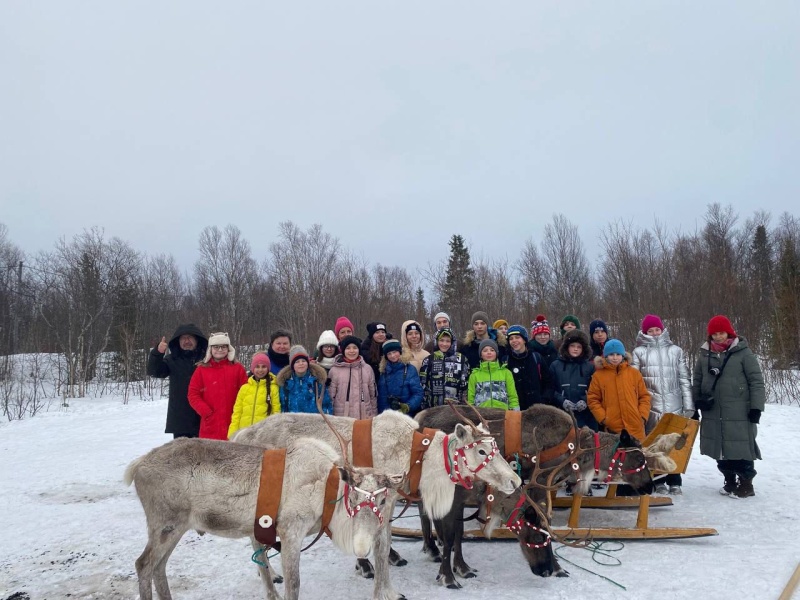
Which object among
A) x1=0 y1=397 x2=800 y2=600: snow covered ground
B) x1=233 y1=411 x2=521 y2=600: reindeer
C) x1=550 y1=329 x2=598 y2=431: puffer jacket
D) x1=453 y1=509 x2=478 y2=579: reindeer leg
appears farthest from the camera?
x1=550 y1=329 x2=598 y2=431: puffer jacket

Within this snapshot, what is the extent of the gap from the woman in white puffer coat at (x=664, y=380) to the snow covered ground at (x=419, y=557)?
99 centimetres

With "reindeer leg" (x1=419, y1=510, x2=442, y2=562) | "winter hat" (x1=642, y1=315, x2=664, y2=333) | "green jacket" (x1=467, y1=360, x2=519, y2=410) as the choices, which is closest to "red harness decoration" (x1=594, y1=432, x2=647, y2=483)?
"green jacket" (x1=467, y1=360, x2=519, y2=410)

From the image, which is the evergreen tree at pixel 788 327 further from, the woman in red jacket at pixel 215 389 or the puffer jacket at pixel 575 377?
the woman in red jacket at pixel 215 389

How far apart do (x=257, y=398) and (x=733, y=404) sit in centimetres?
560

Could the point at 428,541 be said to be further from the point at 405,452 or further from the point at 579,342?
the point at 579,342

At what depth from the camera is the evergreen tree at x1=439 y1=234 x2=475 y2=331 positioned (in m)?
25.9

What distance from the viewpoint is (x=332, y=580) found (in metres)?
4.42

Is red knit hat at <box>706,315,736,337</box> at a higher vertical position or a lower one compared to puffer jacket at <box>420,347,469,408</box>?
higher

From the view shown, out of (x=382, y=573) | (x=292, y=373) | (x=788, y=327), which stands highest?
(x=788, y=327)

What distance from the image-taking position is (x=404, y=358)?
21.1 feet

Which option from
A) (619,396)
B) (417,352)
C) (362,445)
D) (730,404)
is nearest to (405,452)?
(362,445)

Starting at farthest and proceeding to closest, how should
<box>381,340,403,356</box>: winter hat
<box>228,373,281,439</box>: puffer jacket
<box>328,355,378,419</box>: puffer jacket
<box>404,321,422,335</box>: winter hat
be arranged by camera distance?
<box>404,321,422,335</box>: winter hat
<box>381,340,403,356</box>: winter hat
<box>328,355,378,419</box>: puffer jacket
<box>228,373,281,439</box>: puffer jacket

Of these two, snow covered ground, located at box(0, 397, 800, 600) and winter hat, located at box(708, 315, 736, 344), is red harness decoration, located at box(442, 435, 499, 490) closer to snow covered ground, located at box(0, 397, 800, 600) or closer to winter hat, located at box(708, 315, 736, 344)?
snow covered ground, located at box(0, 397, 800, 600)

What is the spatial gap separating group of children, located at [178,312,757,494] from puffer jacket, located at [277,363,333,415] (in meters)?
0.01
